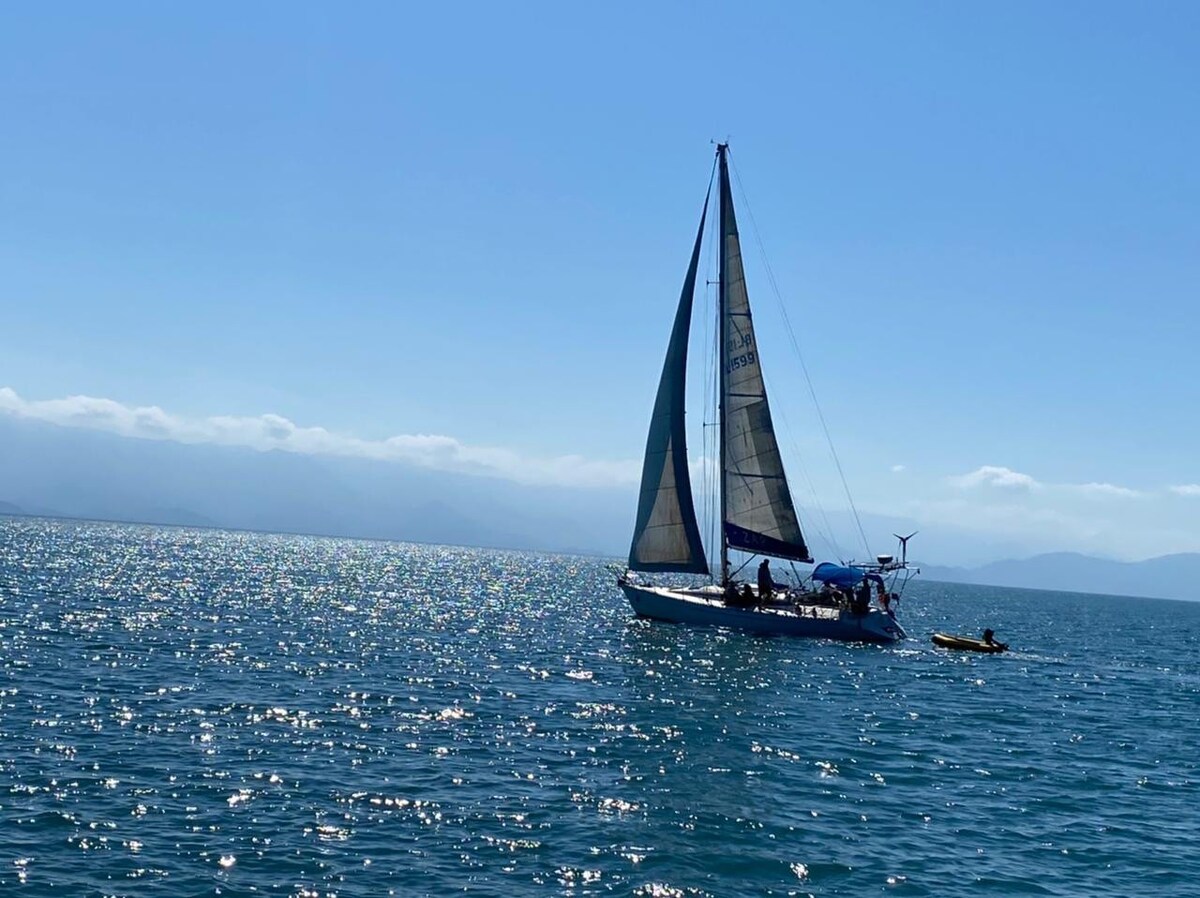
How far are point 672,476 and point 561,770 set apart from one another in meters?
33.7

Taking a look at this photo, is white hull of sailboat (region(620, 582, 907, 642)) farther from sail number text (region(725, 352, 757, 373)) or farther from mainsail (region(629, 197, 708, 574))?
sail number text (region(725, 352, 757, 373))

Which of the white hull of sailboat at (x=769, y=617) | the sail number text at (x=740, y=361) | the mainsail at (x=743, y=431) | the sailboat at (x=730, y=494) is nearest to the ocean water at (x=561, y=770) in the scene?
the white hull of sailboat at (x=769, y=617)

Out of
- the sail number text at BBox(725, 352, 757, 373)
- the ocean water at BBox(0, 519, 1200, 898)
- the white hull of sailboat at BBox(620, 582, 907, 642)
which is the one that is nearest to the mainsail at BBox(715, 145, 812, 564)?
the sail number text at BBox(725, 352, 757, 373)

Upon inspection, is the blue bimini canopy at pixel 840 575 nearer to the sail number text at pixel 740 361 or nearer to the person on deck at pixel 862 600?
the person on deck at pixel 862 600

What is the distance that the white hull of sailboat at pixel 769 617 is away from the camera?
56.1 meters

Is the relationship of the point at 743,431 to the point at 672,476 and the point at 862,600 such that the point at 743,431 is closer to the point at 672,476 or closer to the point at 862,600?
the point at 672,476

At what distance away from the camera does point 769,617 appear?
56000 mm

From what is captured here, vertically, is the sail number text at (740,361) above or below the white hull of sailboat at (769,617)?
above

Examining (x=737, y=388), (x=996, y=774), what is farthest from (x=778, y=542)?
(x=996, y=774)

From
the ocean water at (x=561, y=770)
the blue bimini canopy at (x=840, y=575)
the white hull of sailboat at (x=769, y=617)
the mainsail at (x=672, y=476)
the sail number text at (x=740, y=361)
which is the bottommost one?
the ocean water at (x=561, y=770)

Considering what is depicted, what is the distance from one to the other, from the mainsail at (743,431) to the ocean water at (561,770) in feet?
27.7

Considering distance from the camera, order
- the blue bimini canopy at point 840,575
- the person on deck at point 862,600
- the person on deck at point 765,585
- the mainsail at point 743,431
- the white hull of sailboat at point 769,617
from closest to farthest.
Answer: the white hull of sailboat at point 769,617, the person on deck at point 862,600, the mainsail at point 743,431, the person on deck at point 765,585, the blue bimini canopy at point 840,575

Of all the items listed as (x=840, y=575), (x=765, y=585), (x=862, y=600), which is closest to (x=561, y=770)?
(x=765, y=585)

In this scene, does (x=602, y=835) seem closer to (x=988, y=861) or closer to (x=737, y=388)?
(x=988, y=861)
